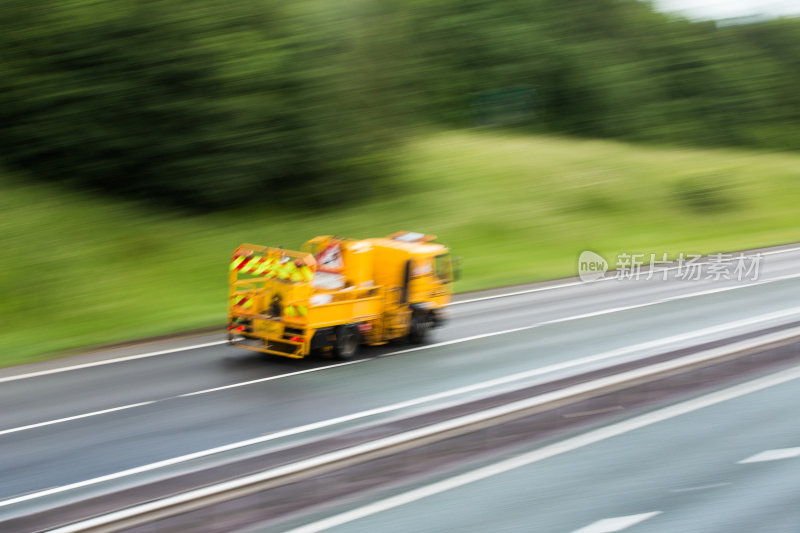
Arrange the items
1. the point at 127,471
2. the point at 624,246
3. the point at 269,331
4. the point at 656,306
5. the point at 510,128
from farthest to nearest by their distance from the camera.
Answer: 1. the point at 510,128
2. the point at 624,246
3. the point at 656,306
4. the point at 269,331
5. the point at 127,471

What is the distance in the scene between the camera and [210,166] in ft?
76.4

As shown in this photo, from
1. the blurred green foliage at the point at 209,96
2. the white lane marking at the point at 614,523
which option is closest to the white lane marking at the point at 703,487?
the white lane marking at the point at 614,523

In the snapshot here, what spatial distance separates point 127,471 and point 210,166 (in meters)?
15.3

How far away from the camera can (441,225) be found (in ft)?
91.2

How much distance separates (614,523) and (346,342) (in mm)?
7574

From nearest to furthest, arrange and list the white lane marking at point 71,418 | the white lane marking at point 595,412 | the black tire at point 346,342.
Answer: the white lane marking at point 595,412 → the white lane marking at point 71,418 → the black tire at point 346,342

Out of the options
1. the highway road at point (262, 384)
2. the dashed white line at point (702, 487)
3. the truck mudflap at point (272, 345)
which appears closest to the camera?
the dashed white line at point (702, 487)

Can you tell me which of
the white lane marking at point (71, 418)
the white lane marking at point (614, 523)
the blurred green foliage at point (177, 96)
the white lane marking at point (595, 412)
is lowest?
the white lane marking at point (614, 523)

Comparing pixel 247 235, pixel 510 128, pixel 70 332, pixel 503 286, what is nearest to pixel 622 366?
pixel 70 332

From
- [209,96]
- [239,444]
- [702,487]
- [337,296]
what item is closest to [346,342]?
[337,296]

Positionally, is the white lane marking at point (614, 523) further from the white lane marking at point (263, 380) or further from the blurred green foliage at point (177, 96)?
the blurred green foliage at point (177, 96)

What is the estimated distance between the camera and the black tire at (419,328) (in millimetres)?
15297

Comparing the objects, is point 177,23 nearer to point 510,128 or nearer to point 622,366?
point 622,366

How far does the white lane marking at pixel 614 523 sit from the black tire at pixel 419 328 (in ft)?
27.2
